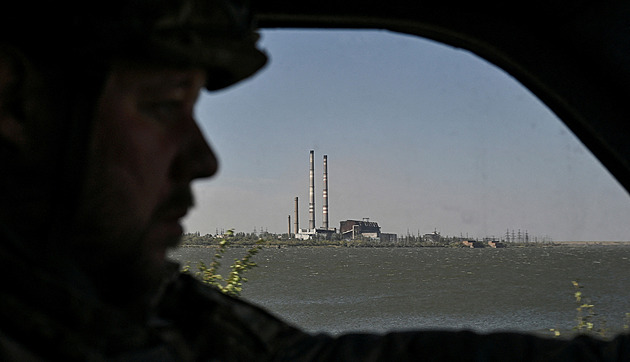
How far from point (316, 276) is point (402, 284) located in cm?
Result: 1217

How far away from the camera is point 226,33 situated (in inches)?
37.4

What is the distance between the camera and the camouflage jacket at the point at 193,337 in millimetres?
771

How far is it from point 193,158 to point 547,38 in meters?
1.05

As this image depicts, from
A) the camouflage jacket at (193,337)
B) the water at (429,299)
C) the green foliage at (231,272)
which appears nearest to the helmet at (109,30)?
the camouflage jacket at (193,337)

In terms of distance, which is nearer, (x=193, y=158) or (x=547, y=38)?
(x=193, y=158)

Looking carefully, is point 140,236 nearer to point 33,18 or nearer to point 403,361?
point 33,18

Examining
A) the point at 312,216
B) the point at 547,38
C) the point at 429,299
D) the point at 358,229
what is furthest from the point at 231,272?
the point at 358,229

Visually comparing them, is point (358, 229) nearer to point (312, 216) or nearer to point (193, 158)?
point (312, 216)

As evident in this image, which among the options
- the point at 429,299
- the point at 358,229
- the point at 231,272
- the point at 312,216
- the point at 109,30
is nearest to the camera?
the point at 109,30

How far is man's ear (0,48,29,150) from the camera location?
85 centimetres

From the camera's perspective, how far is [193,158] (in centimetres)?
93

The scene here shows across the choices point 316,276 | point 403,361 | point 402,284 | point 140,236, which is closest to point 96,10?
point 140,236

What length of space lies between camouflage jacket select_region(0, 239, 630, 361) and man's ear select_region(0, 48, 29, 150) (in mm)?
164

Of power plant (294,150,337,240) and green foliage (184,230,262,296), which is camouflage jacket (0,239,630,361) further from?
power plant (294,150,337,240)
